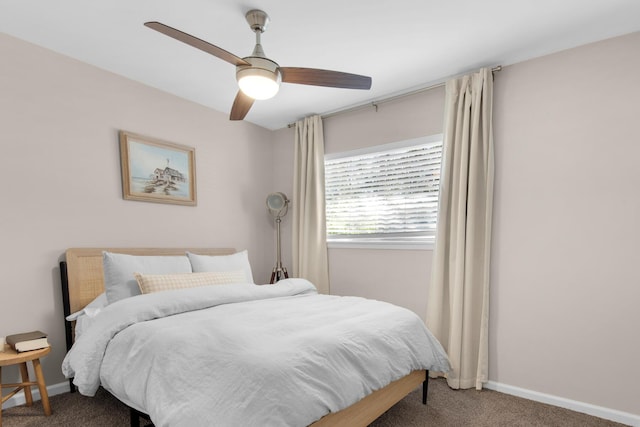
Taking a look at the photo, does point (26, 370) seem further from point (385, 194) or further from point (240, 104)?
point (385, 194)

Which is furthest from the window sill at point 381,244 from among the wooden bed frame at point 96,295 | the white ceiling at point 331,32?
the white ceiling at point 331,32

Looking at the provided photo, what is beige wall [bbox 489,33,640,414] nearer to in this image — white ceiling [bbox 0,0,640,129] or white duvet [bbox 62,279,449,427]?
white ceiling [bbox 0,0,640,129]

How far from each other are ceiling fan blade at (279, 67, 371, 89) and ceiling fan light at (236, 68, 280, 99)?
101 mm

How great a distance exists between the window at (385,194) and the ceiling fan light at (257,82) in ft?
5.47

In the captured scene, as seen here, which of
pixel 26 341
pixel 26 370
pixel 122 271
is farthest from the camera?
pixel 122 271

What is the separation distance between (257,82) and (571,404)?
3065 mm

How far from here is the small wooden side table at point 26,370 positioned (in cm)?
193

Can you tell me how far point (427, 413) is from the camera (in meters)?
2.21

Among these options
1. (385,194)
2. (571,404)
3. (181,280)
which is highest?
(385,194)

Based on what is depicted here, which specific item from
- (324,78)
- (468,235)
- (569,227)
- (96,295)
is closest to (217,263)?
(96,295)

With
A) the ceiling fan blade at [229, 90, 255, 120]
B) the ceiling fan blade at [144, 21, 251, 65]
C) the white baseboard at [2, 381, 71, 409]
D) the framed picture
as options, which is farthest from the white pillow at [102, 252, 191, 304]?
the ceiling fan blade at [144, 21, 251, 65]

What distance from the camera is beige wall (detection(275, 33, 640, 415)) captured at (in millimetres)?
2201

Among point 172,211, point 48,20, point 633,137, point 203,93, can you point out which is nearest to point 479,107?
point 633,137

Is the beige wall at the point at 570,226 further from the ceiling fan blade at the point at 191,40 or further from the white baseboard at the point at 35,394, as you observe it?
the white baseboard at the point at 35,394
